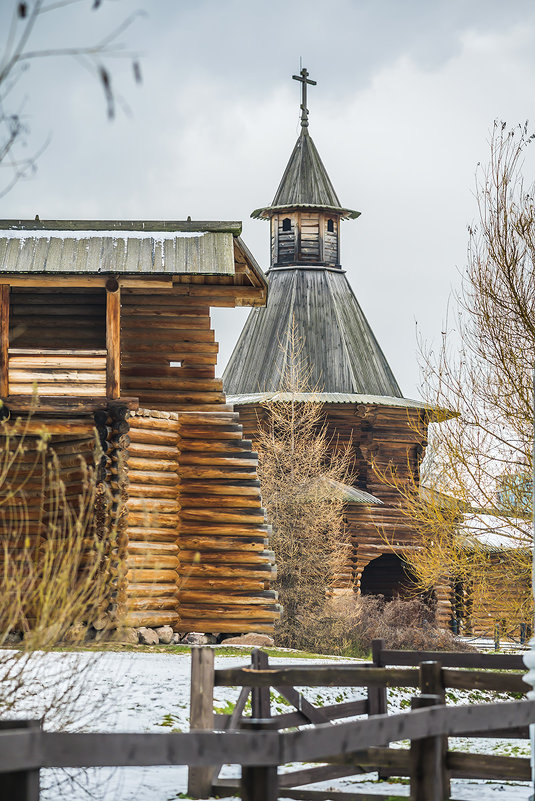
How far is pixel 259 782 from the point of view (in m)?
5.47

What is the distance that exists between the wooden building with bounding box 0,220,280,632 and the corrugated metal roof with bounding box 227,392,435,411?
11842 millimetres

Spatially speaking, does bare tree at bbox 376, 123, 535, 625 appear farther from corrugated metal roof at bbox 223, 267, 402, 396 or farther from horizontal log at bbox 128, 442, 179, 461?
corrugated metal roof at bbox 223, 267, 402, 396

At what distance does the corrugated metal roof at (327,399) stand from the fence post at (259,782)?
1061 inches

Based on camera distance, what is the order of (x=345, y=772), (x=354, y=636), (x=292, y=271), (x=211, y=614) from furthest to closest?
(x=292, y=271), (x=354, y=636), (x=211, y=614), (x=345, y=772)

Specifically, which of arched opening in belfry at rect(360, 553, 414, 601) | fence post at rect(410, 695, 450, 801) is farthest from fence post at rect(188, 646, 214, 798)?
arched opening in belfry at rect(360, 553, 414, 601)

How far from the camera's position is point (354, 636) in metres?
26.2

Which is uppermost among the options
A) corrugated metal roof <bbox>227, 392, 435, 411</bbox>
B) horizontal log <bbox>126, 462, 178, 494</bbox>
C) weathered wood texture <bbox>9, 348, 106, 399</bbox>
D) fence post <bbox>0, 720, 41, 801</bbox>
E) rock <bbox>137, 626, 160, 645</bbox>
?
corrugated metal roof <bbox>227, 392, 435, 411</bbox>

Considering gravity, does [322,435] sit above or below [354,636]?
above

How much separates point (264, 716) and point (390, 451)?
971 inches

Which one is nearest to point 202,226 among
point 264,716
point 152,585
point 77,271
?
point 77,271

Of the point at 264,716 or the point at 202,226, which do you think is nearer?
the point at 264,716

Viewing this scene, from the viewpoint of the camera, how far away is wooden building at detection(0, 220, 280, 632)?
62.0 ft

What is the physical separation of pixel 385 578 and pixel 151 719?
2480cm

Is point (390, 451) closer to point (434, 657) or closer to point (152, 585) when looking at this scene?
point (152, 585)
